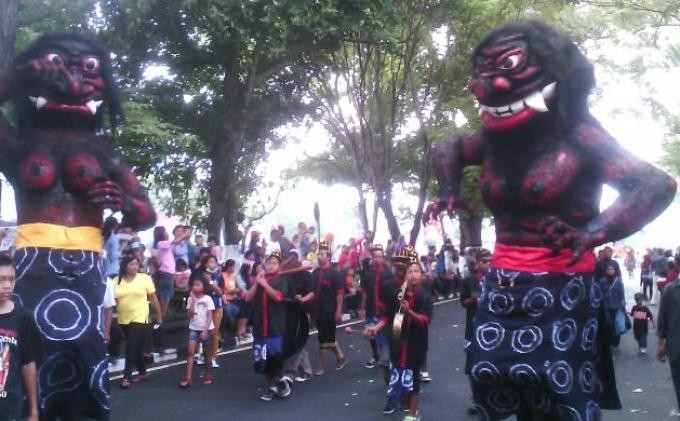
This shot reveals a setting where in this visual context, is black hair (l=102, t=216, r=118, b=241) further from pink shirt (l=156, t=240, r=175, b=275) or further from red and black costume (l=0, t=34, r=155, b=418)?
pink shirt (l=156, t=240, r=175, b=275)

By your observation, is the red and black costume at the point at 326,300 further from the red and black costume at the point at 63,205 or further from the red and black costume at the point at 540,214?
the red and black costume at the point at 540,214

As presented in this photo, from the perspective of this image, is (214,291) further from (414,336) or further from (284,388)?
(414,336)

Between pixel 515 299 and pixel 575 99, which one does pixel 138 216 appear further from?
pixel 575 99

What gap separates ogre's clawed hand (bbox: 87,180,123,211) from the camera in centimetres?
436

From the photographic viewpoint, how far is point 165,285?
11195 millimetres

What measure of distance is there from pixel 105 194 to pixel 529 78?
2.35m

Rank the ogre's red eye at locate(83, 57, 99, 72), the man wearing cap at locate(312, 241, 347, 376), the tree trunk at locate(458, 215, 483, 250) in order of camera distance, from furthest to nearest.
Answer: the tree trunk at locate(458, 215, 483, 250), the man wearing cap at locate(312, 241, 347, 376), the ogre's red eye at locate(83, 57, 99, 72)

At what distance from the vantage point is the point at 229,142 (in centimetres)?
1495

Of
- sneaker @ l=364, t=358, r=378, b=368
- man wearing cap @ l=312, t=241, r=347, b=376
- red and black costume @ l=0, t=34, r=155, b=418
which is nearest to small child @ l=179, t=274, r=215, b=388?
man wearing cap @ l=312, t=241, r=347, b=376

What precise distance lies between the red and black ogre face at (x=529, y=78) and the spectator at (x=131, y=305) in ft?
19.1

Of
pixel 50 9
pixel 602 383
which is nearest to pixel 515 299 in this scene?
pixel 602 383

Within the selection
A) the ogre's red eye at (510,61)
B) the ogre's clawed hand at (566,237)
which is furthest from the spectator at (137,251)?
the ogre's clawed hand at (566,237)

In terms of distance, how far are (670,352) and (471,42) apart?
12676 mm

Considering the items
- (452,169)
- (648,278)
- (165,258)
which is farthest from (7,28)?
(648,278)
